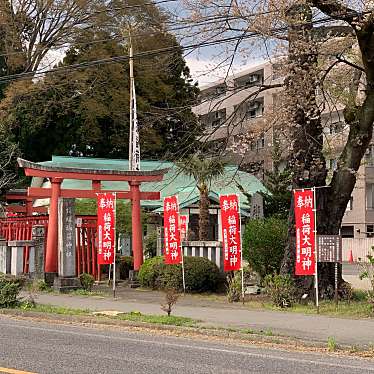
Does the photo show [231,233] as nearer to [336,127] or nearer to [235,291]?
[235,291]

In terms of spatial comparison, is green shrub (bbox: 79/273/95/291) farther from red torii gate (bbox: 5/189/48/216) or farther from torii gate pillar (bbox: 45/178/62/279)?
red torii gate (bbox: 5/189/48/216)

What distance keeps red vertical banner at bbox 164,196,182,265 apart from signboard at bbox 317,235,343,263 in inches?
195

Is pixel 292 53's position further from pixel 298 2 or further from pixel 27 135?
pixel 27 135

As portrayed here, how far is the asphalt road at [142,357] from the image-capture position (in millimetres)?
8430

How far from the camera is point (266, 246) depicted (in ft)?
62.6

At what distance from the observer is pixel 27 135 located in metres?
41.3

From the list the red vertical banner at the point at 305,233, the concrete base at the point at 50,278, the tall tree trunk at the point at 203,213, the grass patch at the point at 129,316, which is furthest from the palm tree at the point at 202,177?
the grass patch at the point at 129,316

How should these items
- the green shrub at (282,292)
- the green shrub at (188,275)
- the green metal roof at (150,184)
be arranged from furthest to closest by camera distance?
1. the green metal roof at (150,184)
2. the green shrub at (188,275)
3. the green shrub at (282,292)

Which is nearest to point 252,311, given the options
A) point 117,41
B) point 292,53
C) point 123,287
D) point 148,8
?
point 292,53

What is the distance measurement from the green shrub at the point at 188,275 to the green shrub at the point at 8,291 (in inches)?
202

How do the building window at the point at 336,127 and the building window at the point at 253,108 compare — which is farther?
the building window at the point at 336,127

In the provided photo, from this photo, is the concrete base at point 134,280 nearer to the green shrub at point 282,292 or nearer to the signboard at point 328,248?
the green shrub at point 282,292

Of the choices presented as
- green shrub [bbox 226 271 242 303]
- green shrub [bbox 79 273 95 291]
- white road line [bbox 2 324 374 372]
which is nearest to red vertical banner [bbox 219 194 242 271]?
green shrub [bbox 226 271 242 303]

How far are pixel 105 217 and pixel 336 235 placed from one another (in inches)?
283
